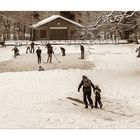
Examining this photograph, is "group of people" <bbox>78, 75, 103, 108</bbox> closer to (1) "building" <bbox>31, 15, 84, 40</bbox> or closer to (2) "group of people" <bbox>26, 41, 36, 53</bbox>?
(1) "building" <bbox>31, 15, 84, 40</bbox>

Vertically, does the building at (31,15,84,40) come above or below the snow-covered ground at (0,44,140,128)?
above

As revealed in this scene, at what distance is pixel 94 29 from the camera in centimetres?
799

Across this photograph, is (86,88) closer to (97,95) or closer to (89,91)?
(89,91)

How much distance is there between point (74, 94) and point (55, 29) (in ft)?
4.73

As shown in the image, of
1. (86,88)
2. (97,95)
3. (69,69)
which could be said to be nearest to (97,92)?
(97,95)

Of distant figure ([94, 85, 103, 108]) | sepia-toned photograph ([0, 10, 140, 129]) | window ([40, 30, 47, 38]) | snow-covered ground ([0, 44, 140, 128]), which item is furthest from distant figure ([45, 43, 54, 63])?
distant figure ([94, 85, 103, 108])

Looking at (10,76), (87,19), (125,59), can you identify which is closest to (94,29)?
(87,19)

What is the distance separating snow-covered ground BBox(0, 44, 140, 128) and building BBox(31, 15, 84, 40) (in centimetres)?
29

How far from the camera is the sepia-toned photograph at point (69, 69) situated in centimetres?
734

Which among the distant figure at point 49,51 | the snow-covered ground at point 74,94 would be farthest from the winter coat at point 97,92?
the distant figure at point 49,51

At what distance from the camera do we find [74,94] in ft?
25.0

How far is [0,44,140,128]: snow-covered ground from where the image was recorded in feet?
24.0
